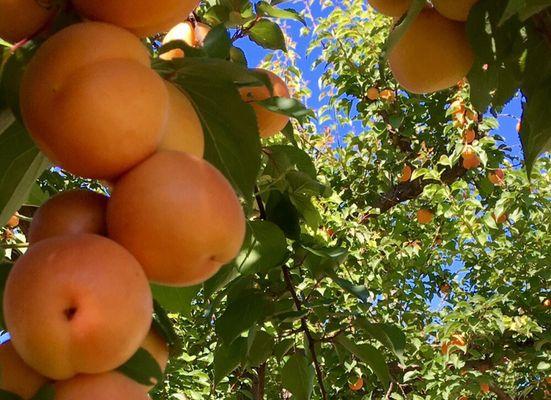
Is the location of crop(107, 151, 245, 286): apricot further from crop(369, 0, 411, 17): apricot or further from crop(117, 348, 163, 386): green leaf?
crop(369, 0, 411, 17): apricot

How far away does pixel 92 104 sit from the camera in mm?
485

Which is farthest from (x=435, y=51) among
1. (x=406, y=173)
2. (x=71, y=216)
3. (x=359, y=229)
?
(x=406, y=173)

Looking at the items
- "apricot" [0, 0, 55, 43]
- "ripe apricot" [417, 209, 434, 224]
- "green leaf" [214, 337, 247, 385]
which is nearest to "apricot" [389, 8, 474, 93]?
"apricot" [0, 0, 55, 43]

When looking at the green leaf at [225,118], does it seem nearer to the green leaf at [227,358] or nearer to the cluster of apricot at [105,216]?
the cluster of apricot at [105,216]

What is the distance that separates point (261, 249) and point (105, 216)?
56 centimetres

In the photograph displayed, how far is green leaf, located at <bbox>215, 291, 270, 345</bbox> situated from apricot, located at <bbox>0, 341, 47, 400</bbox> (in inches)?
28.5

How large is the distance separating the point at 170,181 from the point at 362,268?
4117 mm

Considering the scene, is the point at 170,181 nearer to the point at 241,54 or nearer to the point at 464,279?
the point at 241,54

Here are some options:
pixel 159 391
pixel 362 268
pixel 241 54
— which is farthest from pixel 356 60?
pixel 241 54

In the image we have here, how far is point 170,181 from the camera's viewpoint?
0.48 meters

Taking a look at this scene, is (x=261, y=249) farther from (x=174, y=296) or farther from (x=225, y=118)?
(x=225, y=118)

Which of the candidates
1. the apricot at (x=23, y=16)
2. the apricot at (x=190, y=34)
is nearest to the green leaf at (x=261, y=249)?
the apricot at (x=190, y=34)

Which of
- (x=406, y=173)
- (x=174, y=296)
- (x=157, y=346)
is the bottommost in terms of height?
(x=406, y=173)

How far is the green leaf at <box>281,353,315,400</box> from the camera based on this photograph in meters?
1.33
